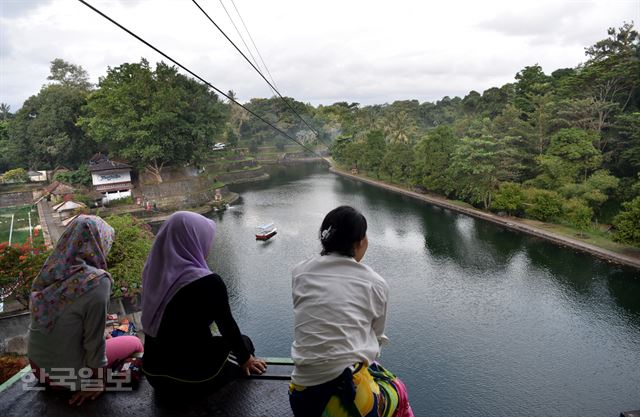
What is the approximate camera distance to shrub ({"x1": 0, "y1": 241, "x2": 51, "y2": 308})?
24.0ft

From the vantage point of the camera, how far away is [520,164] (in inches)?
746

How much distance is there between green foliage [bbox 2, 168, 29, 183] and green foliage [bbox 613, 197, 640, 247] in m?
29.5

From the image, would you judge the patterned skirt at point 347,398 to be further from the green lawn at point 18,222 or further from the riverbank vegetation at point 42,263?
the green lawn at point 18,222

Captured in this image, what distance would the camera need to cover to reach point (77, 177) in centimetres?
2159

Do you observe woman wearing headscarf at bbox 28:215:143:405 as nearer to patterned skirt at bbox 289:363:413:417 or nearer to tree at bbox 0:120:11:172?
patterned skirt at bbox 289:363:413:417

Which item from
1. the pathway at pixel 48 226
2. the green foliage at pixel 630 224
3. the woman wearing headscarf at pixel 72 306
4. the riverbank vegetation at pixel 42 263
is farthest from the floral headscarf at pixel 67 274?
the green foliage at pixel 630 224

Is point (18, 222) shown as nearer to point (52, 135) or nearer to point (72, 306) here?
point (52, 135)

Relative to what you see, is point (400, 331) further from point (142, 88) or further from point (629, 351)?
point (142, 88)

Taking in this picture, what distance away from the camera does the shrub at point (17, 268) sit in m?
7.32

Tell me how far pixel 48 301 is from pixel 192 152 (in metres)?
22.1

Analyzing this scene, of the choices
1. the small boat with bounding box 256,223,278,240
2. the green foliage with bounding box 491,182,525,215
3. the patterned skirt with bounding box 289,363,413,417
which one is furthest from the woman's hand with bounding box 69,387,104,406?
the green foliage with bounding box 491,182,525,215

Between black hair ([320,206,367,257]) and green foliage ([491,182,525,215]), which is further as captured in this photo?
green foliage ([491,182,525,215])

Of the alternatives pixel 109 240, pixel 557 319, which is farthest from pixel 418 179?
pixel 109 240

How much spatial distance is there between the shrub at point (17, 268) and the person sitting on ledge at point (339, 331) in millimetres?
8074
